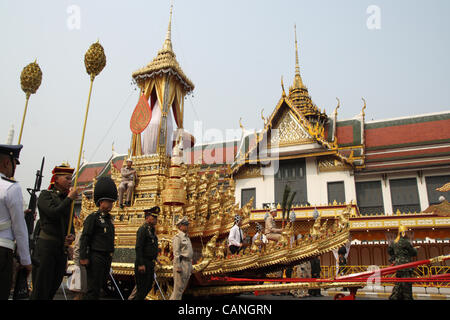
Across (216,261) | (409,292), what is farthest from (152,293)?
(409,292)

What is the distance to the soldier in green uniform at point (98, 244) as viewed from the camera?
11.1 feet

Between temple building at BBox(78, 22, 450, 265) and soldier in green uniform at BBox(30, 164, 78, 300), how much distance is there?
29.4 ft

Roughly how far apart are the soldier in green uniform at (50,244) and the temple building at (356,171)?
29.4 ft

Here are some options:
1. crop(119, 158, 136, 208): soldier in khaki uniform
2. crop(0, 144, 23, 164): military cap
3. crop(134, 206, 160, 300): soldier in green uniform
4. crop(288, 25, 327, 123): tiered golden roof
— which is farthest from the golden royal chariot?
crop(288, 25, 327, 123): tiered golden roof

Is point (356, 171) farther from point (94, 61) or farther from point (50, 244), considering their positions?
point (50, 244)

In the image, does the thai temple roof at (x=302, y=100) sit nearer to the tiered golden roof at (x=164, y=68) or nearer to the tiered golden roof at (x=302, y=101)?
the tiered golden roof at (x=302, y=101)

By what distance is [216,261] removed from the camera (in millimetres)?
5223

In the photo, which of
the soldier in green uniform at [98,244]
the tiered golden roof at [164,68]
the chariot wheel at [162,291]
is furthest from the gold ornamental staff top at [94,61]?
the chariot wheel at [162,291]

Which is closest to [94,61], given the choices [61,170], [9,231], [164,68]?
[61,170]

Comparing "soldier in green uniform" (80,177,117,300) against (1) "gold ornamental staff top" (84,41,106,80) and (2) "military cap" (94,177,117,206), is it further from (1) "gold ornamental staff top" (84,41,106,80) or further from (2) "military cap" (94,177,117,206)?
(1) "gold ornamental staff top" (84,41,106,80)

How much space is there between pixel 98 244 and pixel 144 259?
115 centimetres
